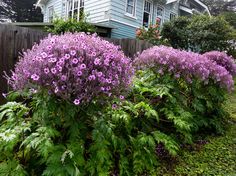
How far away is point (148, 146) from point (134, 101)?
0.87m

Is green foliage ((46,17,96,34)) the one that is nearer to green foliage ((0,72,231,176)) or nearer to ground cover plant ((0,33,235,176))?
green foliage ((0,72,231,176))

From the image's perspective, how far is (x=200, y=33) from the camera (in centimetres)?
1334

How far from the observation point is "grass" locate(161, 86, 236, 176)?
3783 mm

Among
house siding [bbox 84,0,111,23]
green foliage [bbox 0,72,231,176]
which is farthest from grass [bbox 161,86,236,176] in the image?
house siding [bbox 84,0,111,23]

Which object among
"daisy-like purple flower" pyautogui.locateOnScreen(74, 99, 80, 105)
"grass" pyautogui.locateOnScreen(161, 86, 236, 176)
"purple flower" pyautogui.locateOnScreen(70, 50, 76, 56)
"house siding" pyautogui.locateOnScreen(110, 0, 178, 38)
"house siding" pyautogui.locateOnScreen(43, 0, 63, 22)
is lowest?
"grass" pyautogui.locateOnScreen(161, 86, 236, 176)

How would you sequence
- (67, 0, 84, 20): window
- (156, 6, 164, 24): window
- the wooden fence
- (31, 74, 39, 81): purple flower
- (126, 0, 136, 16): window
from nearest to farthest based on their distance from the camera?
1. (31, 74, 39, 81): purple flower
2. the wooden fence
3. (126, 0, 136, 16): window
4. (67, 0, 84, 20): window
5. (156, 6, 164, 24): window

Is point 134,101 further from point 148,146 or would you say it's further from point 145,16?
point 145,16

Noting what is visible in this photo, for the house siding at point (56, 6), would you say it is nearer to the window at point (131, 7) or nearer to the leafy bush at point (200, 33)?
the window at point (131, 7)

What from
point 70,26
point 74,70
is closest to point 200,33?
point 70,26

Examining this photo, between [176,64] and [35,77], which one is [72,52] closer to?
[35,77]

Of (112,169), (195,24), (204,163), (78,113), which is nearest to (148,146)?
(112,169)

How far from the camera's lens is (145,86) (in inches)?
179

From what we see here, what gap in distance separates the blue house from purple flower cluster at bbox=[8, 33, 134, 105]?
10758mm

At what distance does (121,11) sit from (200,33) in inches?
164
